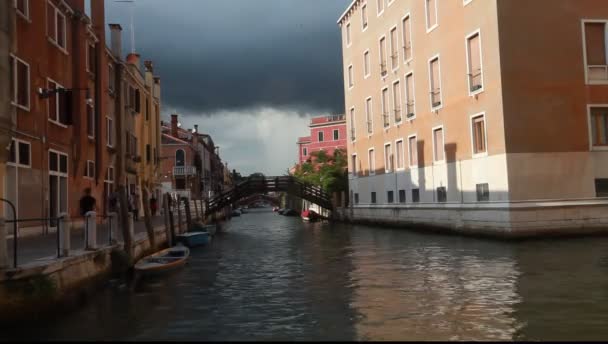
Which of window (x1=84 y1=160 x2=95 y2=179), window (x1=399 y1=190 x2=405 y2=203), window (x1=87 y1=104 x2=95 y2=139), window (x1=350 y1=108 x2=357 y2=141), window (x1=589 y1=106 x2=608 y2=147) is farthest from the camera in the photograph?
window (x1=350 y1=108 x2=357 y2=141)

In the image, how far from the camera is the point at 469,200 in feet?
72.9

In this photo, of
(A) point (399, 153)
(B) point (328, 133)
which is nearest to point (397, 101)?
(A) point (399, 153)

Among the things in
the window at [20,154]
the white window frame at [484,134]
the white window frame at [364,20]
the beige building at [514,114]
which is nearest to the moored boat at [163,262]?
the window at [20,154]

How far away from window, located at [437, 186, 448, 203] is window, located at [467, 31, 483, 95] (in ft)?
15.2

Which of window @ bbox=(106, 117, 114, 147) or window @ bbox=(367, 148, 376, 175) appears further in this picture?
window @ bbox=(367, 148, 376, 175)

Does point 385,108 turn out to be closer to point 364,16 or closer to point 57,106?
point 364,16

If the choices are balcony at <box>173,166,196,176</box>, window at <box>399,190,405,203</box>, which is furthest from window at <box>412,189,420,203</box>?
balcony at <box>173,166,196,176</box>

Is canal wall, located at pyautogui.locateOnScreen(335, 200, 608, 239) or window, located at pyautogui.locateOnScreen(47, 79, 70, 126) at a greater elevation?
window, located at pyautogui.locateOnScreen(47, 79, 70, 126)

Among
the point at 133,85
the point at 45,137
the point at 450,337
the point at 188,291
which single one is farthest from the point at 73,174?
the point at 450,337

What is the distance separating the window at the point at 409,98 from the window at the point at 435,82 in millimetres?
2040

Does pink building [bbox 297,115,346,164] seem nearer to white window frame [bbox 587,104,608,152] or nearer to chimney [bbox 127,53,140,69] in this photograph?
chimney [bbox 127,53,140,69]

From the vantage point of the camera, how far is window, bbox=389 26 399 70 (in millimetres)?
29906

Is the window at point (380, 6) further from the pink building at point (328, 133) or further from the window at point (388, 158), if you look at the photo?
the pink building at point (328, 133)

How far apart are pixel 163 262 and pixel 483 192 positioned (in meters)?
11.8
